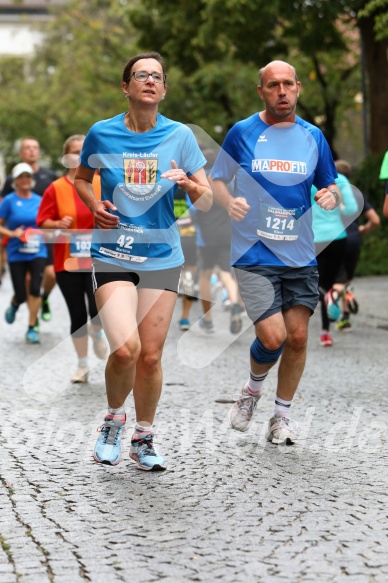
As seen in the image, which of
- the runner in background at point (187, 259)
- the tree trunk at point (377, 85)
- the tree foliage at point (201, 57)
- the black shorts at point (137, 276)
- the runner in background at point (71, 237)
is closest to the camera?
the black shorts at point (137, 276)

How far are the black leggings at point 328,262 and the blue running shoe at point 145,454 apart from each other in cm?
632

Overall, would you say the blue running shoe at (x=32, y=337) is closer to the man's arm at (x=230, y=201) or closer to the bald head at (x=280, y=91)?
the man's arm at (x=230, y=201)

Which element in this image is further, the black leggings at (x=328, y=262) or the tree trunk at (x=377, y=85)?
the tree trunk at (x=377, y=85)

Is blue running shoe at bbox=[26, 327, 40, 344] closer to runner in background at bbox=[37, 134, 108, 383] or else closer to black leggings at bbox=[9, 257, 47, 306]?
black leggings at bbox=[9, 257, 47, 306]

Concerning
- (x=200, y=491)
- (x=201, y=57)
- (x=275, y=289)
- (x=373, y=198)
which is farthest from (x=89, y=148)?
(x=201, y=57)

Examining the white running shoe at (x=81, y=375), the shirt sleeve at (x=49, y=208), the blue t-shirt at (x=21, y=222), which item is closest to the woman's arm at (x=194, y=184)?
the shirt sleeve at (x=49, y=208)

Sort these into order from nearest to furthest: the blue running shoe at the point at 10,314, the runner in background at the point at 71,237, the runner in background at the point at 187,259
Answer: the runner in background at the point at 71,237, the blue running shoe at the point at 10,314, the runner in background at the point at 187,259

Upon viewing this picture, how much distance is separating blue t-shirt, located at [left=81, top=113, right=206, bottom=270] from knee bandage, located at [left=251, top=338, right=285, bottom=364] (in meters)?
1.02

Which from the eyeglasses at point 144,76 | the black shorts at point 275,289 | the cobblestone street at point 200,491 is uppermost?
the eyeglasses at point 144,76

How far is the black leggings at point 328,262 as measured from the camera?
12.5m

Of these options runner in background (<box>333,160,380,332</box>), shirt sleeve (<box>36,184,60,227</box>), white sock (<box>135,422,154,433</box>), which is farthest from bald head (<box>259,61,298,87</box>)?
runner in background (<box>333,160,380,332</box>)

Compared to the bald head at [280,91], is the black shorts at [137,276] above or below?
below

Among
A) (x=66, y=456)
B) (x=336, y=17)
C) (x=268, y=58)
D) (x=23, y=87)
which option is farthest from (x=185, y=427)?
(x=23, y=87)

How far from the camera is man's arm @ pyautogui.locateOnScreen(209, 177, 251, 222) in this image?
21.7 feet
